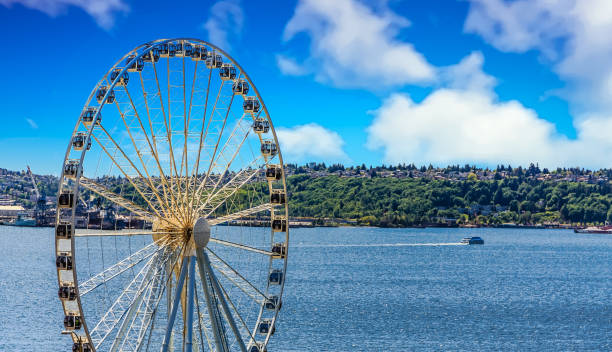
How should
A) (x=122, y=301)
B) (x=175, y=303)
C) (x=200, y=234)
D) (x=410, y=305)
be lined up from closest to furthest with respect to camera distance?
(x=175, y=303)
(x=200, y=234)
(x=122, y=301)
(x=410, y=305)

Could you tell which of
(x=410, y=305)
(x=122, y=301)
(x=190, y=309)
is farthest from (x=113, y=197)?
(x=410, y=305)

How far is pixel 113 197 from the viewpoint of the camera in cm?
3762

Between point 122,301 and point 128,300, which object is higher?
point 128,300

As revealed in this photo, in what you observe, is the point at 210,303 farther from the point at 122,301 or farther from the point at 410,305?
the point at 410,305

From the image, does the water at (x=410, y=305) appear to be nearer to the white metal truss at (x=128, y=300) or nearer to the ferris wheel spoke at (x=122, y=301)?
the ferris wheel spoke at (x=122, y=301)

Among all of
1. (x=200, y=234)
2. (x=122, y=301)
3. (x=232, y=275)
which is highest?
(x=200, y=234)

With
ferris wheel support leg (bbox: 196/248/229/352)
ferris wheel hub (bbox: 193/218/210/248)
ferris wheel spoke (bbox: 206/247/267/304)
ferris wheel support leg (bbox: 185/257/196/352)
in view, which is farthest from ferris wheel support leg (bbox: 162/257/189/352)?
ferris wheel spoke (bbox: 206/247/267/304)

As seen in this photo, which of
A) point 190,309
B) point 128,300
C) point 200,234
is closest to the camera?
point 190,309

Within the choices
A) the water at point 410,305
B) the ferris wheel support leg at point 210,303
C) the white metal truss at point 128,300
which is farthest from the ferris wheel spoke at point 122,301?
the water at point 410,305

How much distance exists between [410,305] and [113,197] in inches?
2358

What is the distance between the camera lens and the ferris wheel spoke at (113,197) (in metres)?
36.2

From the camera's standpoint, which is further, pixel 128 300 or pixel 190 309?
pixel 128 300

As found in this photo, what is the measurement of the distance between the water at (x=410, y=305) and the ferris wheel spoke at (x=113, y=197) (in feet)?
93.3

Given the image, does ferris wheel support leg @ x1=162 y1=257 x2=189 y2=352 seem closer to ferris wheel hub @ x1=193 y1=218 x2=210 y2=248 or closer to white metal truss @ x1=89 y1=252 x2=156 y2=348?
ferris wheel hub @ x1=193 y1=218 x2=210 y2=248
